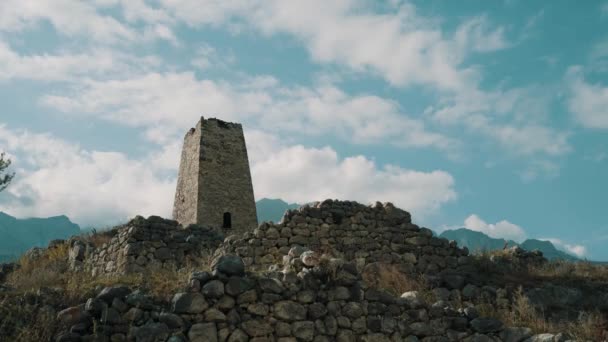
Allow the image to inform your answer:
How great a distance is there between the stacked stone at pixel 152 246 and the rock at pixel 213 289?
576 cm

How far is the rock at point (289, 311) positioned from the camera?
629 cm

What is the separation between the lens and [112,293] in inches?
227

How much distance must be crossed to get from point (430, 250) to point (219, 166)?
1126cm

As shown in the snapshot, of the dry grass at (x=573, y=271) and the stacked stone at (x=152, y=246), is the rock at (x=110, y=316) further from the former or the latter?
the dry grass at (x=573, y=271)

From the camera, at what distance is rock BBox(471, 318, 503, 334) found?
274 inches

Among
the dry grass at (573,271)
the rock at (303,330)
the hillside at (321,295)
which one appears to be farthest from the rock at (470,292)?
the rock at (303,330)

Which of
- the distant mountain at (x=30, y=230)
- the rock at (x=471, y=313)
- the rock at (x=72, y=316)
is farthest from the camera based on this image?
the distant mountain at (x=30, y=230)

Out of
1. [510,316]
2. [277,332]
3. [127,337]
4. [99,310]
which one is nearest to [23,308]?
[99,310]

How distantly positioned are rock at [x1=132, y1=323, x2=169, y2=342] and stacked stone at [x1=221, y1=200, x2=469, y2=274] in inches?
177

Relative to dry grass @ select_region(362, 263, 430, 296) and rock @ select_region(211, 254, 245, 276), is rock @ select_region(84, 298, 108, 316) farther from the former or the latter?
dry grass @ select_region(362, 263, 430, 296)

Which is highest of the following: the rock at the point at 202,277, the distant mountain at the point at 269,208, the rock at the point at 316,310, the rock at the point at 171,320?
the distant mountain at the point at 269,208

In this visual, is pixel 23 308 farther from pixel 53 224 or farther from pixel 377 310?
pixel 53 224

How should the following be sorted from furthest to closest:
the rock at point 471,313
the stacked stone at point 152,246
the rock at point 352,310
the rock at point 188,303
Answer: the stacked stone at point 152,246, the rock at point 471,313, the rock at point 352,310, the rock at point 188,303

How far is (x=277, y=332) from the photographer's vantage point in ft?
20.4
